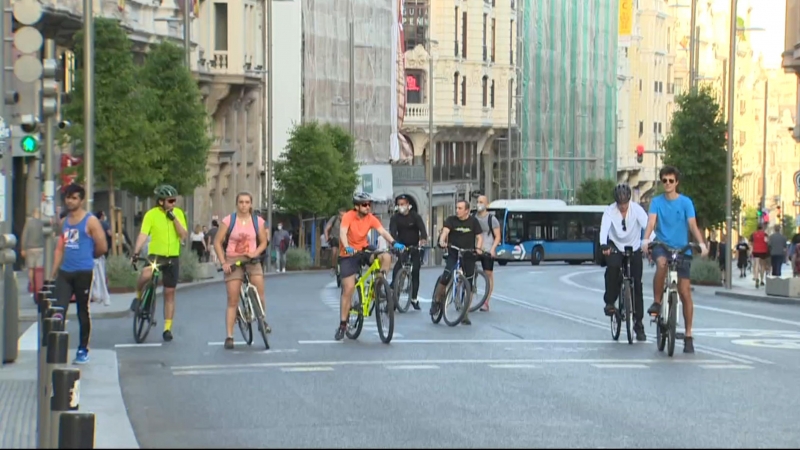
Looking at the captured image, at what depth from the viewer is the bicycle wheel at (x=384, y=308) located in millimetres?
18984

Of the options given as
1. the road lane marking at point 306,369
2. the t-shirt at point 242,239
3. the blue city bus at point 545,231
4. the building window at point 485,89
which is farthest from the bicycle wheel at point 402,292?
the building window at point 485,89

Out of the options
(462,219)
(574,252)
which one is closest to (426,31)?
(574,252)

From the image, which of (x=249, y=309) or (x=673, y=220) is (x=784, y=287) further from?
(x=249, y=309)

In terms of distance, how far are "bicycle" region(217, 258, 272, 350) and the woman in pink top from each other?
0.18 feet

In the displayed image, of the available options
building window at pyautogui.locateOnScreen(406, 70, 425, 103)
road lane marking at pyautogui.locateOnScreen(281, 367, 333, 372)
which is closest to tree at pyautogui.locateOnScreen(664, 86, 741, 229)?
building window at pyautogui.locateOnScreen(406, 70, 425, 103)

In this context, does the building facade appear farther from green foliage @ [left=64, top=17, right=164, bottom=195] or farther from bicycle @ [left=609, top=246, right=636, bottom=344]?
bicycle @ [left=609, top=246, right=636, bottom=344]

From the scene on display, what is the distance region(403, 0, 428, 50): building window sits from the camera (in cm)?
8931

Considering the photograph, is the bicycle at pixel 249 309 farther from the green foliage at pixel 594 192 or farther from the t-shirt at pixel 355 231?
the green foliage at pixel 594 192

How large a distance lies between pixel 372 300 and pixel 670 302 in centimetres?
417

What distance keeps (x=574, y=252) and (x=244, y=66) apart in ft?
75.8

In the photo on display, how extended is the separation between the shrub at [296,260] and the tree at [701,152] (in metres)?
11.9

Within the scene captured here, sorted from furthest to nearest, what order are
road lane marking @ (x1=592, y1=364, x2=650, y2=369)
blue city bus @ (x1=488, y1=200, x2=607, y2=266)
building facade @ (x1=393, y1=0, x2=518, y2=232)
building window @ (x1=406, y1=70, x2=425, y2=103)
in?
building window @ (x1=406, y1=70, x2=425, y2=103), building facade @ (x1=393, y1=0, x2=518, y2=232), blue city bus @ (x1=488, y1=200, x2=607, y2=266), road lane marking @ (x1=592, y1=364, x2=650, y2=369)

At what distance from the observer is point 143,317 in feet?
64.2

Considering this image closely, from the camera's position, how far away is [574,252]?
257ft
